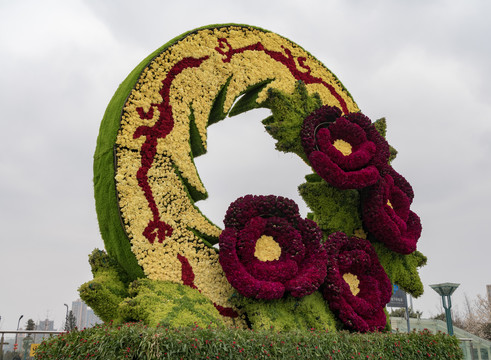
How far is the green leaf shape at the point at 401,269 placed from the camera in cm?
862

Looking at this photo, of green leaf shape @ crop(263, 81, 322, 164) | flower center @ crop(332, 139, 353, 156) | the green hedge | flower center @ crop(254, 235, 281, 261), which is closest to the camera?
the green hedge

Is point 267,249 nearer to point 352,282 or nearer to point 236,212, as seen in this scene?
point 236,212

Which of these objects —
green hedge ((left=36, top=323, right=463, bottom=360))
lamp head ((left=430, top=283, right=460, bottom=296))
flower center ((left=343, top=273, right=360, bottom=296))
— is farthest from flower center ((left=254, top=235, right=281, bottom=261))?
lamp head ((left=430, top=283, right=460, bottom=296))

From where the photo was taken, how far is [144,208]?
20.5 ft

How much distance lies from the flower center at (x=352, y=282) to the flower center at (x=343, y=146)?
7.51ft

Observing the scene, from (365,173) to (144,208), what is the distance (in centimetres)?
411

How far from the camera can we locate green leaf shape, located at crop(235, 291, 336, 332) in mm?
6426

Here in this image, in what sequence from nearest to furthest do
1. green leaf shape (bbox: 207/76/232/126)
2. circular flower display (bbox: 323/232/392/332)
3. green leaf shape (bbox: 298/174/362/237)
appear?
circular flower display (bbox: 323/232/392/332), green leaf shape (bbox: 207/76/232/126), green leaf shape (bbox: 298/174/362/237)

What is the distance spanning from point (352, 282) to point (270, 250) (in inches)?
79.8

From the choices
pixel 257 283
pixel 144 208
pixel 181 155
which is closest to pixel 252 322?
pixel 257 283

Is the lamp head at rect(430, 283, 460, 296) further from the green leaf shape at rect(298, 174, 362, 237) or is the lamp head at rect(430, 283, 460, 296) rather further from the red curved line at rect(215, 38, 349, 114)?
the red curved line at rect(215, 38, 349, 114)

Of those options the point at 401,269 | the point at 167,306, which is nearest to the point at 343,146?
the point at 401,269

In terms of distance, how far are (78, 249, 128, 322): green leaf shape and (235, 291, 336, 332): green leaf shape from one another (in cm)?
174

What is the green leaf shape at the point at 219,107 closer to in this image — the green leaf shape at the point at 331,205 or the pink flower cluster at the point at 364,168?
the pink flower cluster at the point at 364,168
